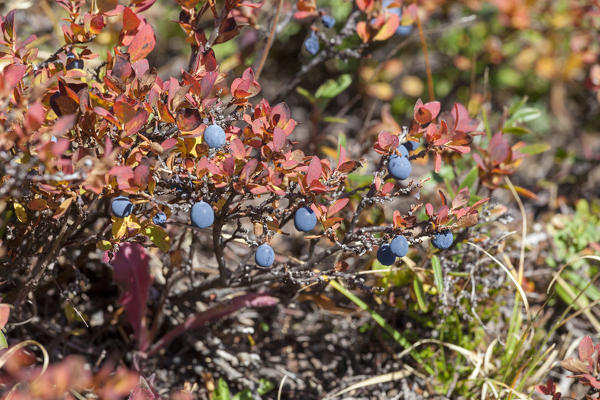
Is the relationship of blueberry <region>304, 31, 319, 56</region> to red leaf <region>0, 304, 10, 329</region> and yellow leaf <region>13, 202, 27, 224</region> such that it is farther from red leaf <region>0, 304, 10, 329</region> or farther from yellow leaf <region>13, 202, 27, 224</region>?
red leaf <region>0, 304, 10, 329</region>

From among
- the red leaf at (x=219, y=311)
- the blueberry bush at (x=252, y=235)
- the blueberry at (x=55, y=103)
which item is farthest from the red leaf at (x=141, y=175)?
the red leaf at (x=219, y=311)

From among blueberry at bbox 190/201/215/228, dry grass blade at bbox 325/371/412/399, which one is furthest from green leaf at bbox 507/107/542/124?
blueberry at bbox 190/201/215/228

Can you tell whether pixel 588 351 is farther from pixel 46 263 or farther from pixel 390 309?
pixel 46 263

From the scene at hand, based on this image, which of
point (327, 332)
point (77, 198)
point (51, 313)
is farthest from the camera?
point (327, 332)

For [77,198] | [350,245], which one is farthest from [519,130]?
[77,198]

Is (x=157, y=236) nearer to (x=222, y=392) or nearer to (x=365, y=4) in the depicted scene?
(x=222, y=392)

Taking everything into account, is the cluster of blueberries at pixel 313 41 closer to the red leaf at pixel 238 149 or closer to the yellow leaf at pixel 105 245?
the red leaf at pixel 238 149

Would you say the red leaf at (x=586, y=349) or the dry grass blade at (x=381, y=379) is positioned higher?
the red leaf at (x=586, y=349)
